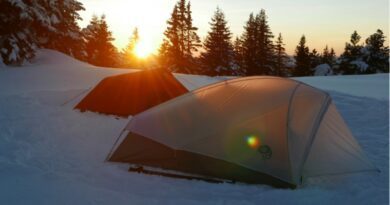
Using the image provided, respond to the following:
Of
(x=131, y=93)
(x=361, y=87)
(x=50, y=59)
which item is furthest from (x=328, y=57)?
(x=131, y=93)

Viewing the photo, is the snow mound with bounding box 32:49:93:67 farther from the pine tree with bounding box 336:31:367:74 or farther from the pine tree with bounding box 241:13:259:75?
the pine tree with bounding box 336:31:367:74

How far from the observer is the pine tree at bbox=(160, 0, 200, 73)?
40.7m

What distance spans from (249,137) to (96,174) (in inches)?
93.9

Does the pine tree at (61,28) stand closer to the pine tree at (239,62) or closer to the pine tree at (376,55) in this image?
the pine tree at (239,62)

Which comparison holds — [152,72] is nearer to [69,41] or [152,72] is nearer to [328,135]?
[328,135]

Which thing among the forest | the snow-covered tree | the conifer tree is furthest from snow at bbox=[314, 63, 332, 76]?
the snow-covered tree

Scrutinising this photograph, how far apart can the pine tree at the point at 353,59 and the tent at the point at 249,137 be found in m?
36.4

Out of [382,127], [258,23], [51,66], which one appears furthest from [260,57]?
[382,127]

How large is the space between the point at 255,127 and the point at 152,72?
5.03 metres

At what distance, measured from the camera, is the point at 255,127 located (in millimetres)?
5535

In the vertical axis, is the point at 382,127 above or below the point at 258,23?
below

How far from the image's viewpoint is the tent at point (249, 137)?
5242 mm

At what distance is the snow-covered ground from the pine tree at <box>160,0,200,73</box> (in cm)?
3047

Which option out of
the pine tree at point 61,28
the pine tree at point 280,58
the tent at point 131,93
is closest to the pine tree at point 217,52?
the pine tree at point 280,58
